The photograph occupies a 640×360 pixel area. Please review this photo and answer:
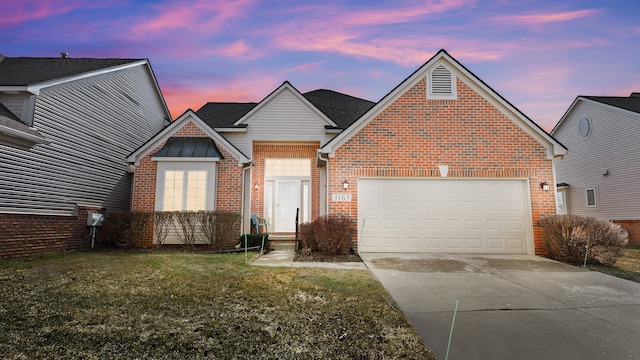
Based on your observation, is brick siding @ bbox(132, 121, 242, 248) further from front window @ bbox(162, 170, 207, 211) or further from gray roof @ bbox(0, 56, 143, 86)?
gray roof @ bbox(0, 56, 143, 86)

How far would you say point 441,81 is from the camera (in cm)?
1012

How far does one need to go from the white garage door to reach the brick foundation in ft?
29.5

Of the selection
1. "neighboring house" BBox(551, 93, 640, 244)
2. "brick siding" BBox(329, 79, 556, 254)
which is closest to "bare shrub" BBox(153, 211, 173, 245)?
"brick siding" BBox(329, 79, 556, 254)

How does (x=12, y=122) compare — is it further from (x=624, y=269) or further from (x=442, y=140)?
(x=624, y=269)

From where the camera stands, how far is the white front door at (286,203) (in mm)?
14000

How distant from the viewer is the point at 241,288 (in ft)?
16.7

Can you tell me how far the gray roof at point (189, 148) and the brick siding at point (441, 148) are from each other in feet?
15.6

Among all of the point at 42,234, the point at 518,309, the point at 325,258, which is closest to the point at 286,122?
the point at 325,258

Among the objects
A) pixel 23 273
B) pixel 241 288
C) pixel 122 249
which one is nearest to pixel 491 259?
pixel 241 288

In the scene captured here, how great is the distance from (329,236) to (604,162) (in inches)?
659

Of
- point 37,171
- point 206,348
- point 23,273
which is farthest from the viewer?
point 37,171

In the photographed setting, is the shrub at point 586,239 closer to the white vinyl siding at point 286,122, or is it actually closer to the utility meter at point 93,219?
the white vinyl siding at point 286,122

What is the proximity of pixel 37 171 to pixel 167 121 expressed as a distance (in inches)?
387

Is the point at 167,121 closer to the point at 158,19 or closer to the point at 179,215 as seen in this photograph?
the point at 158,19
